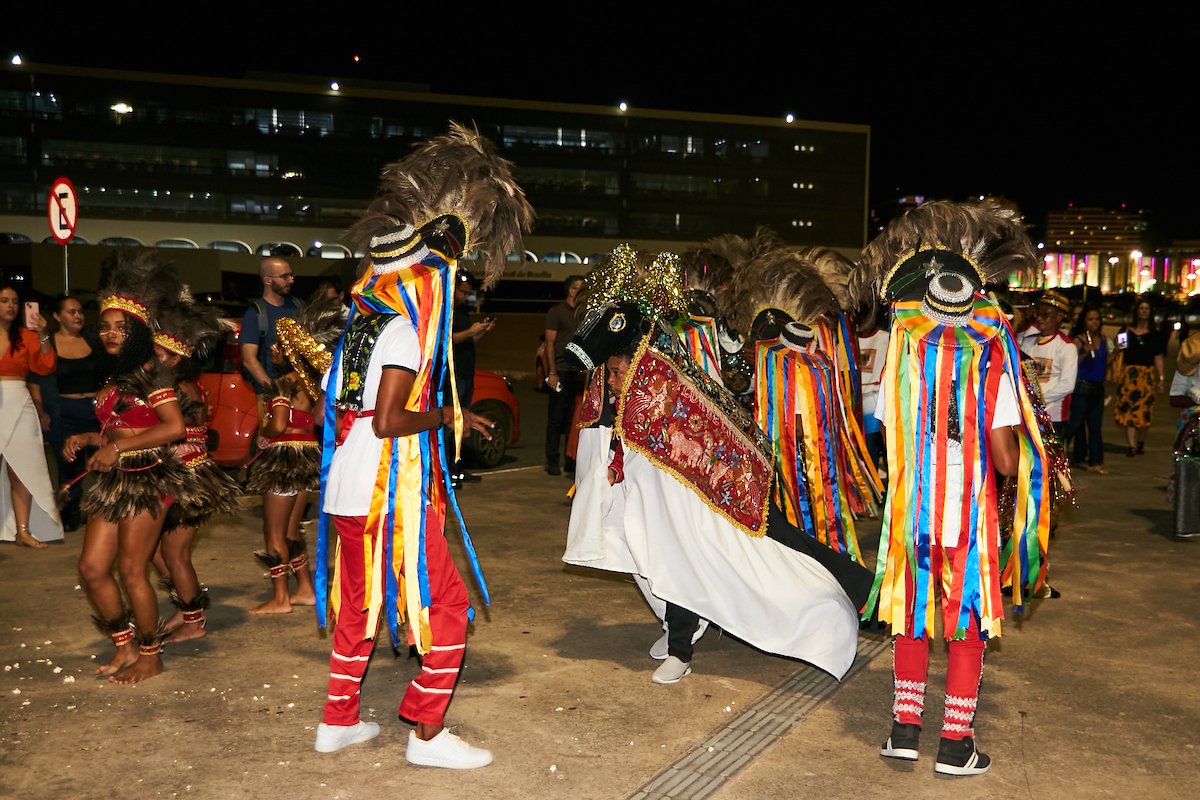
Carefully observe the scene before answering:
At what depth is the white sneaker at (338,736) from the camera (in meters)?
4.27

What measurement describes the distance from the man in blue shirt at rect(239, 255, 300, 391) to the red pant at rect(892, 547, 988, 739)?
4.61m

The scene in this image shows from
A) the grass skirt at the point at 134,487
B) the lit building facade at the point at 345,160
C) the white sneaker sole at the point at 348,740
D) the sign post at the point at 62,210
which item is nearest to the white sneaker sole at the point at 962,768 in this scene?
the white sneaker sole at the point at 348,740

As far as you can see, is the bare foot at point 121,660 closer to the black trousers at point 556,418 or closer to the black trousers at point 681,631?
the black trousers at point 681,631

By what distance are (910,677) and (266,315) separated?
485cm

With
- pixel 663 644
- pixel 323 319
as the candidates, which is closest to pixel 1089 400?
pixel 663 644

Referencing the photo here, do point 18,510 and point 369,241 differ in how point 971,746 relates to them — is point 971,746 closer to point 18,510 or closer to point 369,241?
point 369,241

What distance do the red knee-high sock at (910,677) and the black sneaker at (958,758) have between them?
0.51 ft

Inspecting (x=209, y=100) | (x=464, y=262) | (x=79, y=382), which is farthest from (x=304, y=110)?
(x=464, y=262)

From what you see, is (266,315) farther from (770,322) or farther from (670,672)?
(670,672)

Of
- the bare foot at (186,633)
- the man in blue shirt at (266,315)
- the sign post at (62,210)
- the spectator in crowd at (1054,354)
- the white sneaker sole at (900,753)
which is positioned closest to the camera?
the white sneaker sole at (900,753)

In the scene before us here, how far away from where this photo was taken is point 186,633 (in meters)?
5.67

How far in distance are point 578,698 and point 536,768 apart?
0.78 metres

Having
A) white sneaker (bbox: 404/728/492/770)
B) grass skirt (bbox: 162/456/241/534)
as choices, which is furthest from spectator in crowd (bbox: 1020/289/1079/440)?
white sneaker (bbox: 404/728/492/770)

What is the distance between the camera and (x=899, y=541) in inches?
170
